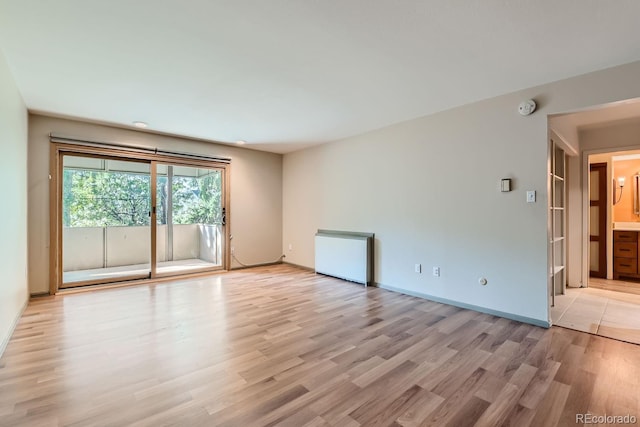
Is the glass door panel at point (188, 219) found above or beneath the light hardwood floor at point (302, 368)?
above

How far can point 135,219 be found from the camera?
16.0 feet

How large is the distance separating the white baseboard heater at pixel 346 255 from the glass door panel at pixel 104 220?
2.93m

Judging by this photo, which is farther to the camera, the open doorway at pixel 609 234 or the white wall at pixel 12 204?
the open doorway at pixel 609 234

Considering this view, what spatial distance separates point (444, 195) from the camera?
374 centimetres

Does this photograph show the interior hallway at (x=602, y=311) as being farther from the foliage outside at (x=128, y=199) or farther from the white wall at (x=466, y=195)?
Answer: the foliage outside at (x=128, y=199)

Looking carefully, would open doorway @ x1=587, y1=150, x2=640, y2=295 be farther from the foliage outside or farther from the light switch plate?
the foliage outside

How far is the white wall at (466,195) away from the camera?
296cm

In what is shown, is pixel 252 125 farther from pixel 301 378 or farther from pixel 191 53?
pixel 301 378

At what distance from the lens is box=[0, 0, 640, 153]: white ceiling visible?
188cm

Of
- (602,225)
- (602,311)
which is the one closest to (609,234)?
(602,225)

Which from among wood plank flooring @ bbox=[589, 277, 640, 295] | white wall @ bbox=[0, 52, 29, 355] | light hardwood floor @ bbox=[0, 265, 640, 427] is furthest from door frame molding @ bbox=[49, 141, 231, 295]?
wood plank flooring @ bbox=[589, 277, 640, 295]

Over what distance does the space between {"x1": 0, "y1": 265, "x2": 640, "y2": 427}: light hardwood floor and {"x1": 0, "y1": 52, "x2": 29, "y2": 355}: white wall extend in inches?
9.9

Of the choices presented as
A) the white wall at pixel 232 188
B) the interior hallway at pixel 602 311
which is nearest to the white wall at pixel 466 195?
the interior hallway at pixel 602 311

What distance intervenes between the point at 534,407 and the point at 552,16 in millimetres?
2442
